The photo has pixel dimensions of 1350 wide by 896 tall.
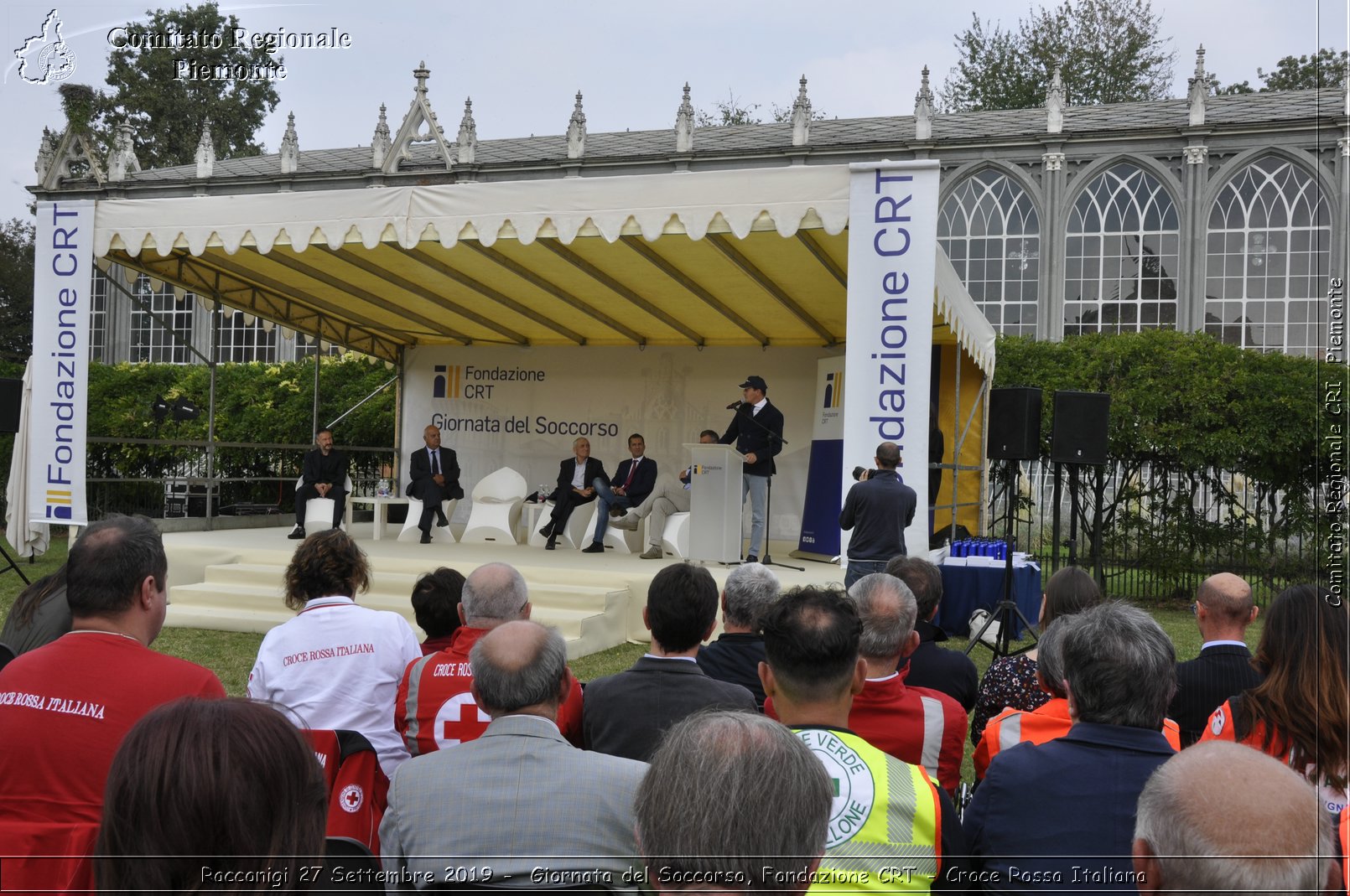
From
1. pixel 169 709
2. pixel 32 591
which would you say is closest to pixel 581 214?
pixel 32 591

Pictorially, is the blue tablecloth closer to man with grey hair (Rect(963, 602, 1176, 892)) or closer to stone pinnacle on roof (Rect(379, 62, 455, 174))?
man with grey hair (Rect(963, 602, 1176, 892))

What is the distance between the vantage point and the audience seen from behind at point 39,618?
338 centimetres

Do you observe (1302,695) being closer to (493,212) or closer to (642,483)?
(493,212)

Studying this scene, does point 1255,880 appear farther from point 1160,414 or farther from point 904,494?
point 1160,414

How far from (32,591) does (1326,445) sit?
13.0 metres

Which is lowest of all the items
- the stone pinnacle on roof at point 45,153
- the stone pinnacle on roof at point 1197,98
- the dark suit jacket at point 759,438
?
the dark suit jacket at point 759,438

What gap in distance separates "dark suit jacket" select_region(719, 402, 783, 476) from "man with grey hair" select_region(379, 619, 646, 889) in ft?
22.7

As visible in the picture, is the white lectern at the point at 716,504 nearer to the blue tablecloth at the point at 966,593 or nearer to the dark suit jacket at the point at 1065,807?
the blue tablecloth at the point at 966,593

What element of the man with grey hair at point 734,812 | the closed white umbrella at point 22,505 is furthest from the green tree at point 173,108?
the man with grey hair at point 734,812

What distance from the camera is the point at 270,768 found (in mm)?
1142

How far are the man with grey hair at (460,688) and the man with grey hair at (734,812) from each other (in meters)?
1.52

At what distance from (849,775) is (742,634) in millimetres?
1422

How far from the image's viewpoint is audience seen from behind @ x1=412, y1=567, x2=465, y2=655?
355 centimetres

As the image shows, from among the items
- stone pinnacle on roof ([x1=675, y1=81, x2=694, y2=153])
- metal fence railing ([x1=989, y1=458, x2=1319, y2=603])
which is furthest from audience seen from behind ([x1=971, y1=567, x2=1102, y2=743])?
stone pinnacle on roof ([x1=675, y1=81, x2=694, y2=153])
